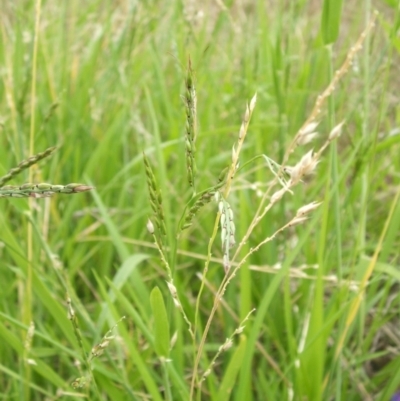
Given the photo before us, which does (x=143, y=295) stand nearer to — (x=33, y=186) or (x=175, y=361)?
(x=175, y=361)

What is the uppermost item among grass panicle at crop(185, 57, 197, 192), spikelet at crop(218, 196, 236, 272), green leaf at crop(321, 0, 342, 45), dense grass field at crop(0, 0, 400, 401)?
→ green leaf at crop(321, 0, 342, 45)

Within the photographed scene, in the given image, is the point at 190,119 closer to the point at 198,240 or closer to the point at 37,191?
the point at 37,191

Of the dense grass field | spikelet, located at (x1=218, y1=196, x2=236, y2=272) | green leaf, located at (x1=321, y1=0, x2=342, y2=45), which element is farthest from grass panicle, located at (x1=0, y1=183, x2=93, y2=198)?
green leaf, located at (x1=321, y1=0, x2=342, y2=45)

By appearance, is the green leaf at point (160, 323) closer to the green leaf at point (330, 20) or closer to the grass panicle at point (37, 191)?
the grass panicle at point (37, 191)

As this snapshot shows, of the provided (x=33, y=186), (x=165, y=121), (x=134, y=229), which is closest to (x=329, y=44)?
(x=33, y=186)

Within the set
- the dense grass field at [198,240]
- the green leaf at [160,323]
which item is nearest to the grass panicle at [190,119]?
the dense grass field at [198,240]

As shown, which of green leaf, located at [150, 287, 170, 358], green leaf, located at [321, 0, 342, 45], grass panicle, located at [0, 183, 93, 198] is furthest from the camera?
green leaf, located at [321, 0, 342, 45]

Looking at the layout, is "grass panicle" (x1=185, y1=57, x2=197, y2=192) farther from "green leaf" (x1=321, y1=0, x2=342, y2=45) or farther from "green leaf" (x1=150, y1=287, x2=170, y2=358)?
"green leaf" (x1=321, y1=0, x2=342, y2=45)
